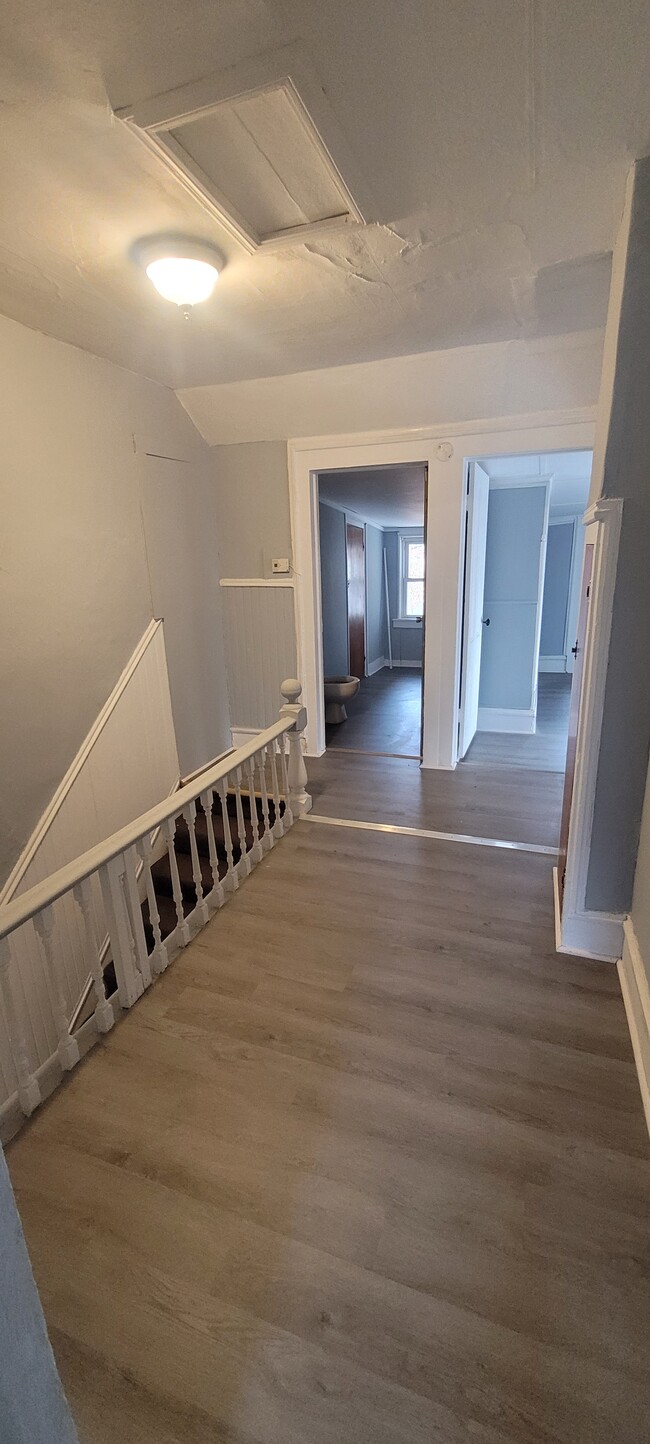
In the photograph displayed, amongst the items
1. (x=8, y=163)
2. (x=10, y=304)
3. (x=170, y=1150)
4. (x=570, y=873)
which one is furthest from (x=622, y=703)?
(x=10, y=304)

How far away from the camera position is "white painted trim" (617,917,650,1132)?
5.11 feet

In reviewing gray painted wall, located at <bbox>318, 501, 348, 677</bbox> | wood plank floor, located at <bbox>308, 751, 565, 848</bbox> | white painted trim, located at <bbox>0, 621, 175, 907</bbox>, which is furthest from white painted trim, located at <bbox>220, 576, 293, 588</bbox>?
gray painted wall, located at <bbox>318, 501, 348, 677</bbox>

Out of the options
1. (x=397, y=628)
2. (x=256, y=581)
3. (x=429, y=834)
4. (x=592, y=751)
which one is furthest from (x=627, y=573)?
(x=397, y=628)

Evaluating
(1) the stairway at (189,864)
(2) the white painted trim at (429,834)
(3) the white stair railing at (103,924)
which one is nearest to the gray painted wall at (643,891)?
(2) the white painted trim at (429,834)

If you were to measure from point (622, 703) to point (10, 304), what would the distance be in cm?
269

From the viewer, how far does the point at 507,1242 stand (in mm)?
1231

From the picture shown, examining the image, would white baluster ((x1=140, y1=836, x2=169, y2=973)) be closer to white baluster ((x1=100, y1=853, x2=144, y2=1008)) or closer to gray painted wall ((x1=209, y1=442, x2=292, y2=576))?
white baluster ((x1=100, y1=853, x2=144, y2=1008))

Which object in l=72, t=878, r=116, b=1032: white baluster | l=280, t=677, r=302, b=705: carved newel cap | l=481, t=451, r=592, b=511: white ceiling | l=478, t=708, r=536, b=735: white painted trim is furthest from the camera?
l=478, t=708, r=536, b=735: white painted trim

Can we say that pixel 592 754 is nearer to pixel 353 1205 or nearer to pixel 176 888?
pixel 353 1205

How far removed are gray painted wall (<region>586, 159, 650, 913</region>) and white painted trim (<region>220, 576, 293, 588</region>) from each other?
2.37 metres

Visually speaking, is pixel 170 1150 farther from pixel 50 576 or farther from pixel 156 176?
pixel 156 176

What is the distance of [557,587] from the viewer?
743cm

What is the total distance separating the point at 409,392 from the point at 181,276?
1.61 metres

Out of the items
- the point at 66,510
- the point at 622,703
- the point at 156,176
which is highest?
the point at 156,176
